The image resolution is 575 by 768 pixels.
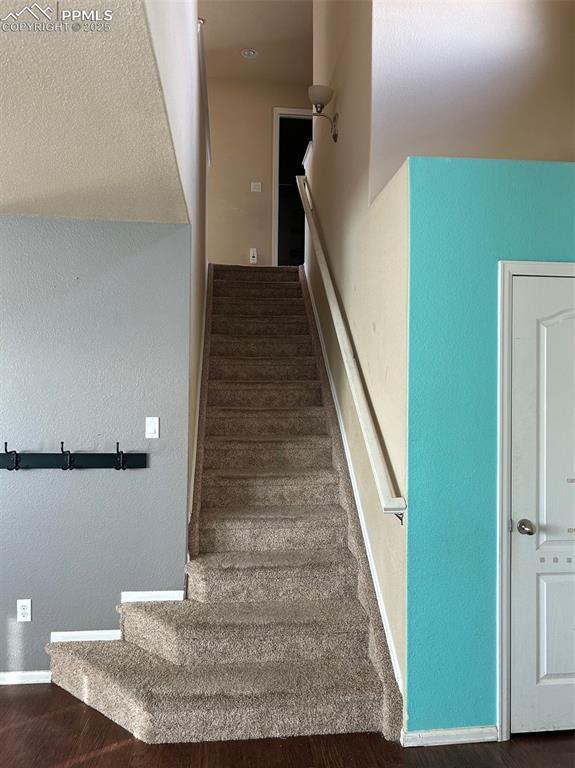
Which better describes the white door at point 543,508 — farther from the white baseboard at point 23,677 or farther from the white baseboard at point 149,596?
the white baseboard at point 23,677

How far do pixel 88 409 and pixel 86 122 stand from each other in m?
1.55

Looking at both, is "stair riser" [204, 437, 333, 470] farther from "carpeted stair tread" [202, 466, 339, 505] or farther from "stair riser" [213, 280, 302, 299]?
"stair riser" [213, 280, 302, 299]

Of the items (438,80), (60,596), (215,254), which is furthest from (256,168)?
(60,596)

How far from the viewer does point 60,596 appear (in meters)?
2.90

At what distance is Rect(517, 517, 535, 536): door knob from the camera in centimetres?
233

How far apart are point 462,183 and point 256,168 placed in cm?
501

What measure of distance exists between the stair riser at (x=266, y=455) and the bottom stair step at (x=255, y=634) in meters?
0.98

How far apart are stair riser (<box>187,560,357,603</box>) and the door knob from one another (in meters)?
0.95

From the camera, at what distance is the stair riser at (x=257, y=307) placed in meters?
4.89

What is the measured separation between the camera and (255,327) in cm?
468

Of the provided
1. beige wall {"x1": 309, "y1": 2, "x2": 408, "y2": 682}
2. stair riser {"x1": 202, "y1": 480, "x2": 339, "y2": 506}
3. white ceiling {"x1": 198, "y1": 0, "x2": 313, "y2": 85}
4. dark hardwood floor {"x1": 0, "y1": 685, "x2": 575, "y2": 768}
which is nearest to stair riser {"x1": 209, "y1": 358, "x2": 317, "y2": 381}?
beige wall {"x1": 309, "y1": 2, "x2": 408, "y2": 682}

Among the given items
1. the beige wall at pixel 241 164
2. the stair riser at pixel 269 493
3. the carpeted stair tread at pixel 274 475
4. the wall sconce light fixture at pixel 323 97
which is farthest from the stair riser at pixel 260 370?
the beige wall at pixel 241 164

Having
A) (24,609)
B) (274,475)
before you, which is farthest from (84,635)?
(274,475)

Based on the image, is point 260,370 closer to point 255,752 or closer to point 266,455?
point 266,455
